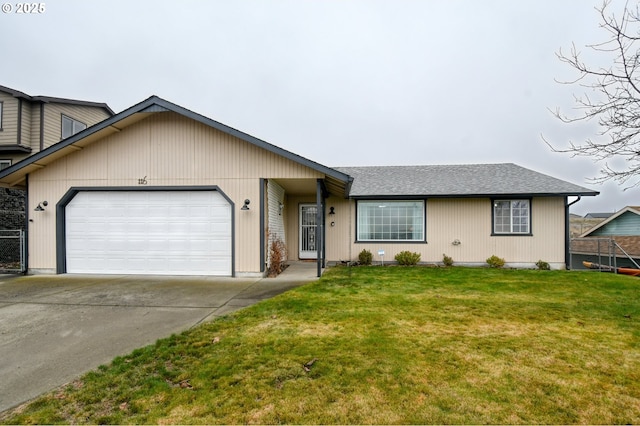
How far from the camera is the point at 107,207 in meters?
8.62

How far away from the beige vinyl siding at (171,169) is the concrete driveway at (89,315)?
125cm

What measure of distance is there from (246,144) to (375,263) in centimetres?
610

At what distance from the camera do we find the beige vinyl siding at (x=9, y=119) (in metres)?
12.5

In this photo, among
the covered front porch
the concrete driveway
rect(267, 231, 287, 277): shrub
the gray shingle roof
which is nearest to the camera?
the concrete driveway

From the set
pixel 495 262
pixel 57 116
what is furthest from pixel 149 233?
pixel 495 262

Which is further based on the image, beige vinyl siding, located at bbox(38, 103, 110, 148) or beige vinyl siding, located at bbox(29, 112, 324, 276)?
beige vinyl siding, located at bbox(38, 103, 110, 148)

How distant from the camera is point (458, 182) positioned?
1153cm

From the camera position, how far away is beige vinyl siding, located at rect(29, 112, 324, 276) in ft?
27.0

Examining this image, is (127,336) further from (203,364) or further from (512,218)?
(512,218)

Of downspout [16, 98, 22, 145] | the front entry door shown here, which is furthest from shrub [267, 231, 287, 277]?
downspout [16, 98, 22, 145]

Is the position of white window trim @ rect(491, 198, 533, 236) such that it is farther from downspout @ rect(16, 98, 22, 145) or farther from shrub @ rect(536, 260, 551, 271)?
downspout @ rect(16, 98, 22, 145)

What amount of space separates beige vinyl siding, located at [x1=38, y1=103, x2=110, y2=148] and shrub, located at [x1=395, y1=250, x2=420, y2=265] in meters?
15.2

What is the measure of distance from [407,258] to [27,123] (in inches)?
643
